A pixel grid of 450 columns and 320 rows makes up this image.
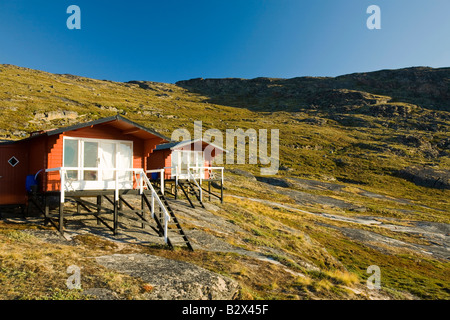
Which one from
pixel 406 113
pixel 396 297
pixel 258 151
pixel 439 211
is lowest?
pixel 439 211

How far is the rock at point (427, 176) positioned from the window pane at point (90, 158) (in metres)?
71.8

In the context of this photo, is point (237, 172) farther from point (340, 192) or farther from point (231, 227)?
point (231, 227)

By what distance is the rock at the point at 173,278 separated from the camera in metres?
8.10

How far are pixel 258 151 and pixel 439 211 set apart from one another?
43524 millimetres

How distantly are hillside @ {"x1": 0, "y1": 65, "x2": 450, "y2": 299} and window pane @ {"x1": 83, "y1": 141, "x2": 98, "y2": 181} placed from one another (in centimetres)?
359

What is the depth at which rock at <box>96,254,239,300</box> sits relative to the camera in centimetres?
810

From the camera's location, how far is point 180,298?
7.86 m

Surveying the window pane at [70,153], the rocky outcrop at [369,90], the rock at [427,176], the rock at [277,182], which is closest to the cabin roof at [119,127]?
the window pane at [70,153]

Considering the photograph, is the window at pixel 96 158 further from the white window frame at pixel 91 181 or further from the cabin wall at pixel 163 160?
the cabin wall at pixel 163 160

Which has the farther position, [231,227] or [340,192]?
[340,192]

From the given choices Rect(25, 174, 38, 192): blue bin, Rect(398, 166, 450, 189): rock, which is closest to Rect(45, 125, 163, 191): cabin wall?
Result: Rect(25, 174, 38, 192): blue bin

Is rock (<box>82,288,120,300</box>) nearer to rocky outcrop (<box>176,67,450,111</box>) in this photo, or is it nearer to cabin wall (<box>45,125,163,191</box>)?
cabin wall (<box>45,125,163,191</box>)

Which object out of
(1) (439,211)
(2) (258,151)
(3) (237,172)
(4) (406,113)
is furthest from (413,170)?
(4) (406,113)

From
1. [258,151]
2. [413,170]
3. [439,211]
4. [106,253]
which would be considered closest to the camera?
[106,253]
